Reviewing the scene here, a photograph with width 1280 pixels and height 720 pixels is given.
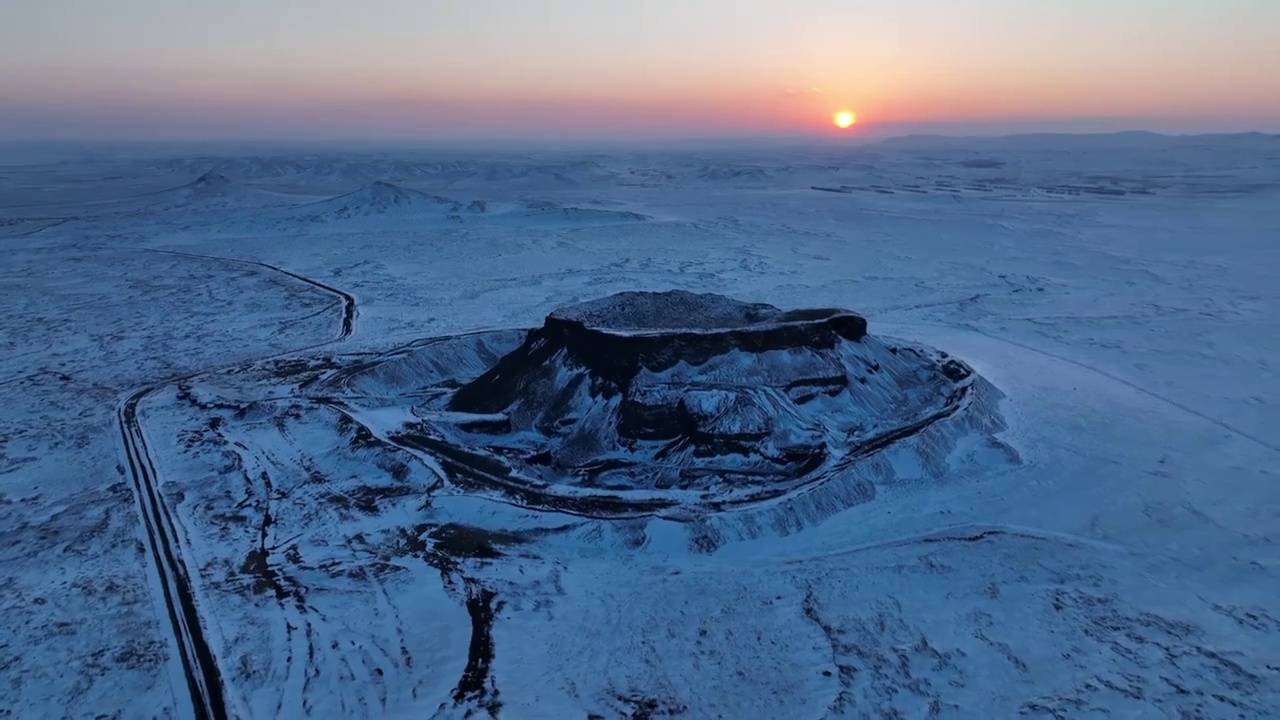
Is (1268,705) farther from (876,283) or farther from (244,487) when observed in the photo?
(876,283)

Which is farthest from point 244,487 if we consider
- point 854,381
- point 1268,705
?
point 1268,705

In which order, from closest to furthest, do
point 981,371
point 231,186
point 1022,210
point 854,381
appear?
point 854,381
point 981,371
point 1022,210
point 231,186

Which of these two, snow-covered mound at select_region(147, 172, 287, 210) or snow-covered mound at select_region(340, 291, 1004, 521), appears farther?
Result: snow-covered mound at select_region(147, 172, 287, 210)

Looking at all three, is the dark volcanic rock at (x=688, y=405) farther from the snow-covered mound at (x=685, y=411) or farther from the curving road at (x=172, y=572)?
the curving road at (x=172, y=572)

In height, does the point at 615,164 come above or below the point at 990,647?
above

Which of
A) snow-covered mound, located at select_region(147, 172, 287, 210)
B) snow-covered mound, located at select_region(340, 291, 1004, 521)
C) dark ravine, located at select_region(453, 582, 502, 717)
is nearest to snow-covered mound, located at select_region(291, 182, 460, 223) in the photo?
snow-covered mound, located at select_region(147, 172, 287, 210)

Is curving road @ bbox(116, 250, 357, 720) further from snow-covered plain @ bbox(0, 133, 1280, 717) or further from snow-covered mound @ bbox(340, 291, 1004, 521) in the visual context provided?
snow-covered mound @ bbox(340, 291, 1004, 521)
